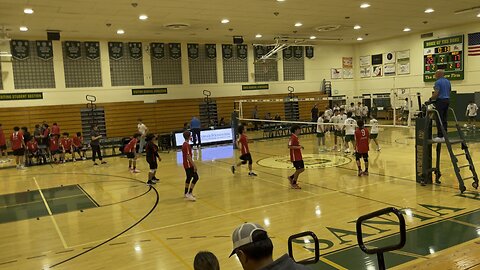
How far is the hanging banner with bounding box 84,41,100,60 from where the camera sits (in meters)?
23.7

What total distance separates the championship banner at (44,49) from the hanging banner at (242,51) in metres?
12.1

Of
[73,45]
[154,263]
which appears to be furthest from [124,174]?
[73,45]

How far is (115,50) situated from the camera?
80.1 feet

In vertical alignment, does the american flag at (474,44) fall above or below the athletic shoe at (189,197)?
above

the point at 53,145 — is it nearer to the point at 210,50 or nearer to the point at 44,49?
the point at 44,49

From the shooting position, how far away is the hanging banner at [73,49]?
2325cm

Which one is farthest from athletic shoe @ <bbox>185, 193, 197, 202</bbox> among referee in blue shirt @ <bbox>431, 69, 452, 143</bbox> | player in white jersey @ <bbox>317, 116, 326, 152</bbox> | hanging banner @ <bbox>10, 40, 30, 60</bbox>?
hanging banner @ <bbox>10, 40, 30, 60</bbox>

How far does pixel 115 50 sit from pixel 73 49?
93.2 inches

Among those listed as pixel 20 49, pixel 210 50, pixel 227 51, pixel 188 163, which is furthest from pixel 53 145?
pixel 227 51

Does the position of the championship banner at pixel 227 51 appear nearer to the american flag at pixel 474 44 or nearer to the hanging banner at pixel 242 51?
the hanging banner at pixel 242 51

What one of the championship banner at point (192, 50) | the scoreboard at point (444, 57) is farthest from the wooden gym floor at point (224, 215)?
the scoreboard at point (444, 57)

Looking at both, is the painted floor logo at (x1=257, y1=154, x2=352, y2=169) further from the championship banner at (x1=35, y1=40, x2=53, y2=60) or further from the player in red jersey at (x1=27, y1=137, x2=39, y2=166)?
the championship banner at (x1=35, y1=40, x2=53, y2=60)

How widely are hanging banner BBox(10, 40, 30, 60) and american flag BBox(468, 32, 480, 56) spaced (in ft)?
86.7

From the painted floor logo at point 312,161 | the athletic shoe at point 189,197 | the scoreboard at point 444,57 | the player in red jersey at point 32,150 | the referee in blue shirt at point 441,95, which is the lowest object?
the athletic shoe at point 189,197
